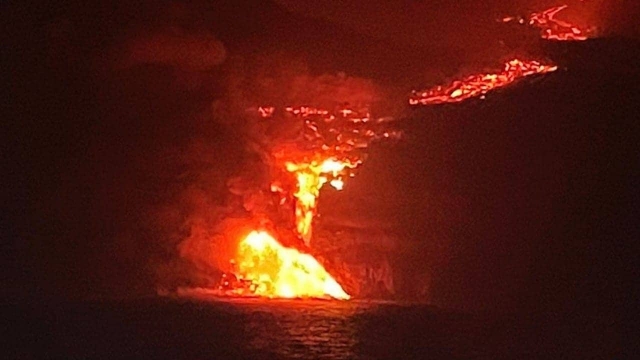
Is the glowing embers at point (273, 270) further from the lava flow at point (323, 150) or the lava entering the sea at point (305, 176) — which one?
the lava flow at point (323, 150)

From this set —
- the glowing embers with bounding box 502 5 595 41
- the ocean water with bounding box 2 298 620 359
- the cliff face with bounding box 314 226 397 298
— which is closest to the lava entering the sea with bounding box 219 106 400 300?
the cliff face with bounding box 314 226 397 298

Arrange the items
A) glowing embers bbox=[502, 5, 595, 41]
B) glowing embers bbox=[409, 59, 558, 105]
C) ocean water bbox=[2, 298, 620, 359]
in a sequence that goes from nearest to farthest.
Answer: ocean water bbox=[2, 298, 620, 359]
glowing embers bbox=[502, 5, 595, 41]
glowing embers bbox=[409, 59, 558, 105]

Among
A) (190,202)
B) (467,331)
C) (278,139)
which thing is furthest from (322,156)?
(467,331)

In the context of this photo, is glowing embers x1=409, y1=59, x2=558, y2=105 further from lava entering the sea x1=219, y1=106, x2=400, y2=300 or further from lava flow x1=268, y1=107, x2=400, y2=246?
lava flow x1=268, y1=107, x2=400, y2=246

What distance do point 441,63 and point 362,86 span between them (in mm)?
1885

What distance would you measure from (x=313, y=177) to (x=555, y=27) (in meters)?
6.31

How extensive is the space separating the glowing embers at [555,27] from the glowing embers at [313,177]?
16.5 feet

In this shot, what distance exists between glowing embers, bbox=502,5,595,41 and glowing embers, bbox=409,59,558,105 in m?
1.24

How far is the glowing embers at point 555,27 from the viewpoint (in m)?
27.7

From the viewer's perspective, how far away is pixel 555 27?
2791 cm

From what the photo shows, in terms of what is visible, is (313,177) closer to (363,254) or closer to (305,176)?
(305,176)

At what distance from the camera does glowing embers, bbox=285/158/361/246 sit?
101 ft

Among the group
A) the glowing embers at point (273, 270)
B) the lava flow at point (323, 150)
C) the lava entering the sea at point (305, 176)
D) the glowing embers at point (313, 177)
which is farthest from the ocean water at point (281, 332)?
the lava flow at point (323, 150)

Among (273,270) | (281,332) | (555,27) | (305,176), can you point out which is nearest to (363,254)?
(305,176)
